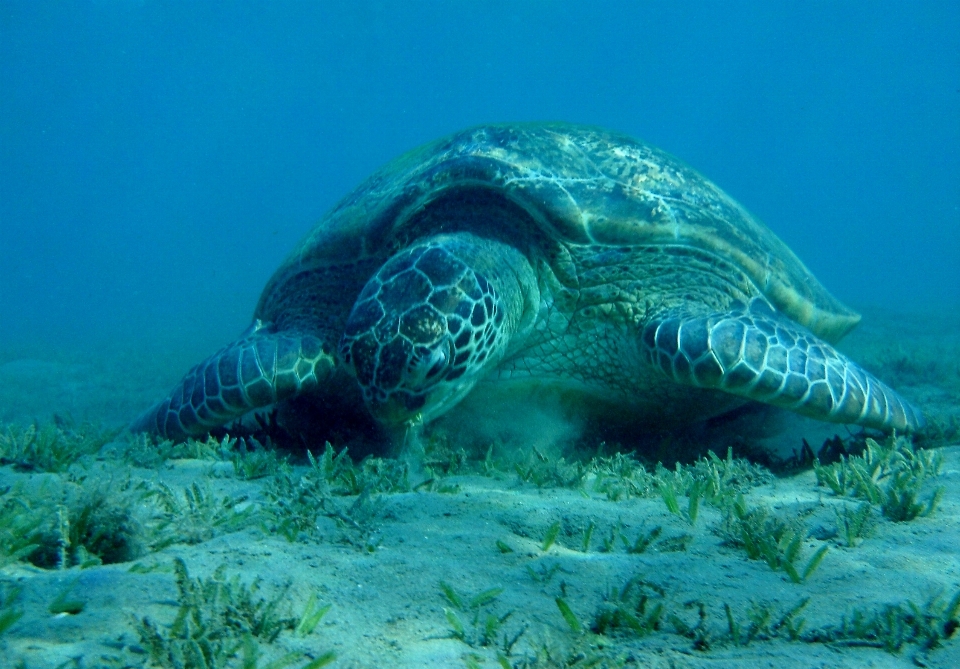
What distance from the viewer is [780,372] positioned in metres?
3.04

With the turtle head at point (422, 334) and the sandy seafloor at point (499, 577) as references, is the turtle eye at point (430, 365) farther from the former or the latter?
the sandy seafloor at point (499, 577)

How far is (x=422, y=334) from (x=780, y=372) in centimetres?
196

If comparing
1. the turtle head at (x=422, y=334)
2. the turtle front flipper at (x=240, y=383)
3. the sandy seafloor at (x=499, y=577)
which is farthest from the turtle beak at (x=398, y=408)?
the turtle front flipper at (x=240, y=383)

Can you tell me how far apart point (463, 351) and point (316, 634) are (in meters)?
1.81

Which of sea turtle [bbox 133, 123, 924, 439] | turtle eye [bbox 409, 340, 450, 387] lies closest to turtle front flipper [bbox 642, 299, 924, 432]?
sea turtle [bbox 133, 123, 924, 439]

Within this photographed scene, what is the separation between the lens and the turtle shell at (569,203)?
3881 mm

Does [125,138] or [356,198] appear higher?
[125,138]

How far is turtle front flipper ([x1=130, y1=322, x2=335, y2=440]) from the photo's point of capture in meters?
3.60

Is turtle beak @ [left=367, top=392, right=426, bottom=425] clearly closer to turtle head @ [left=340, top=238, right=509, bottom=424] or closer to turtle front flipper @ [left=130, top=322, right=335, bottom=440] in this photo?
turtle head @ [left=340, top=238, right=509, bottom=424]

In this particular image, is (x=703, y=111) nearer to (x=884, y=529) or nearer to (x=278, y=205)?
(x=278, y=205)

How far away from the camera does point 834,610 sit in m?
1.50

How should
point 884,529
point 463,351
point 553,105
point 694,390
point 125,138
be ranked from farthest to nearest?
point 553,105 → point 125,138 → point 694,390 → point 463,351 → point 884,529

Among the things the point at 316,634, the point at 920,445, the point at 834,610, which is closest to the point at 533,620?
the point at 316,634

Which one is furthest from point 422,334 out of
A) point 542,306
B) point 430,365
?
point 542,306
